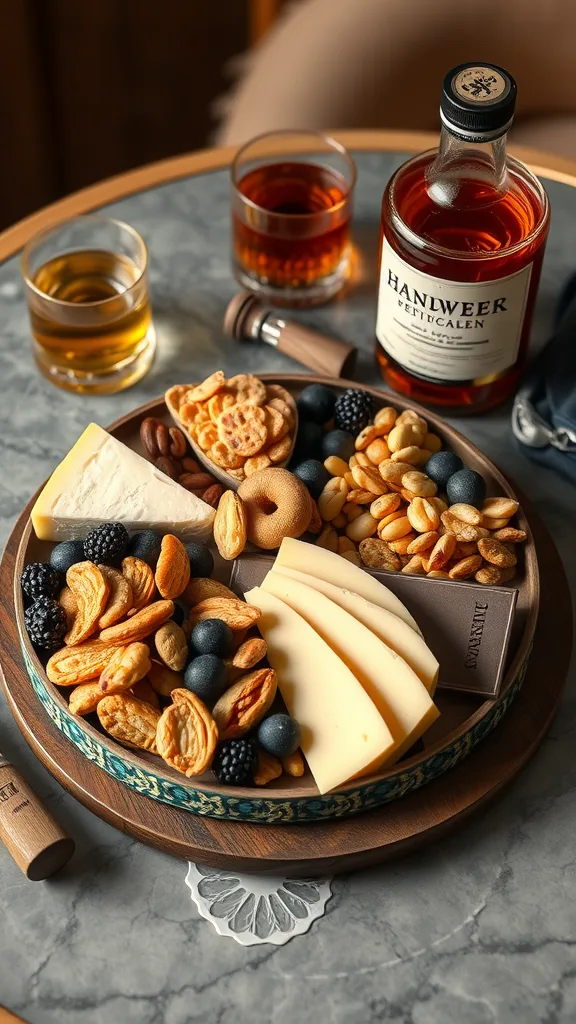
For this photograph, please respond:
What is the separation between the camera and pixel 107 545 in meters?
1.08

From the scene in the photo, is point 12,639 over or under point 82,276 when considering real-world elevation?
under

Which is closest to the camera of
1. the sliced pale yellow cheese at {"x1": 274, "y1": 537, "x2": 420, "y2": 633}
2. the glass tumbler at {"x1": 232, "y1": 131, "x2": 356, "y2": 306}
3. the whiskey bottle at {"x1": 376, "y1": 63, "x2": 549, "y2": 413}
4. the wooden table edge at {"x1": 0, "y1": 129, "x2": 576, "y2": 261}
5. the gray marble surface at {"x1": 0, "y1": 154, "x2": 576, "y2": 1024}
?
the gray marble surface at {"x1": 0, "y1": 154, "x2": 576, "y2": 1024}

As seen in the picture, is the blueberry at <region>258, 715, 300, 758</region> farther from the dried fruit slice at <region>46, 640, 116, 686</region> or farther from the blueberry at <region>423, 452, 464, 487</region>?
the blueberry at <region>423, 452, 464, 487</region>

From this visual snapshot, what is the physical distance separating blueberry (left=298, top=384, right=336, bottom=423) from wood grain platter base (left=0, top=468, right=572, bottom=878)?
0.36 meters

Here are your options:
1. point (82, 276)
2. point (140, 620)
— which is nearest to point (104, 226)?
point (82, 276)

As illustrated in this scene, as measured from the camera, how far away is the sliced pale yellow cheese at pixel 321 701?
37.6 inches

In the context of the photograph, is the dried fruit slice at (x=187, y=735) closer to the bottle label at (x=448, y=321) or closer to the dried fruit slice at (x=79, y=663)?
the dried fruit slice at (x=79, y=663)

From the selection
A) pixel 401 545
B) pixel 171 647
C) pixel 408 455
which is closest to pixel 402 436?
pixel 408 455

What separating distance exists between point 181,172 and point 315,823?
3.24ft

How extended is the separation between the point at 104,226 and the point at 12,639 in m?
0.53

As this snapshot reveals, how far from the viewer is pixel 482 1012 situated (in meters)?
0.94

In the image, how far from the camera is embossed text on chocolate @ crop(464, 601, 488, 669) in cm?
103

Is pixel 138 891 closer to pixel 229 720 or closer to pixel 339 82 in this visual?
pixel 229 720

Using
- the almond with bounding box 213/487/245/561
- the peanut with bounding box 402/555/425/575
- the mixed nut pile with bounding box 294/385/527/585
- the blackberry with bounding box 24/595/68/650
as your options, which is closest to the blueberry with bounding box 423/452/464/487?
the mixed nut pile with bounding box 294/385/527/585
